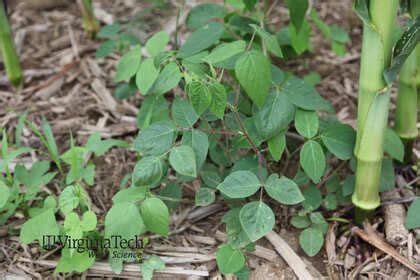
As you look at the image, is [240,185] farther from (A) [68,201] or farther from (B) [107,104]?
(B) [107,104]

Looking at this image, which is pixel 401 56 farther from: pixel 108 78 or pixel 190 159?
pixel 108 78

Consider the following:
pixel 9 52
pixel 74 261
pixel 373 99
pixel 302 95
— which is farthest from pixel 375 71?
pixel 9 52

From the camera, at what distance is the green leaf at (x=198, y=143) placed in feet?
4.06

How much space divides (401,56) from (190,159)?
0.49 m

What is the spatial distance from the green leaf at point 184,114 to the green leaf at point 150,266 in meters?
0.33

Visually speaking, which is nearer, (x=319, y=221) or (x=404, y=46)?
(x=404, y=46)

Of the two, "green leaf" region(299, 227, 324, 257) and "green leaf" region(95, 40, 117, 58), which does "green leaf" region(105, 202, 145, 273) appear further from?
"green leaf" region(95, 40, 117, 58)

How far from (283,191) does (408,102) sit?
1.48 feet

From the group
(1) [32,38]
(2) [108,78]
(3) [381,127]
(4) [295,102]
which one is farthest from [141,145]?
(1) [32,38]

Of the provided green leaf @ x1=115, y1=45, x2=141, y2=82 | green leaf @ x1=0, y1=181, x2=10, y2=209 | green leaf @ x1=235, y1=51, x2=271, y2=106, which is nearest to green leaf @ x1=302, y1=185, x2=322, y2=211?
green leaf @ x1=235, y1=51, x2=271, y2=106

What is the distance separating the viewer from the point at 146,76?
1401mm

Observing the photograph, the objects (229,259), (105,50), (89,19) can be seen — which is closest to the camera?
(229,259)

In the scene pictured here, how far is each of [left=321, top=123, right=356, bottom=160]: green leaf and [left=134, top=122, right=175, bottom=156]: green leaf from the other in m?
0.37

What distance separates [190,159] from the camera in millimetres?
1189
